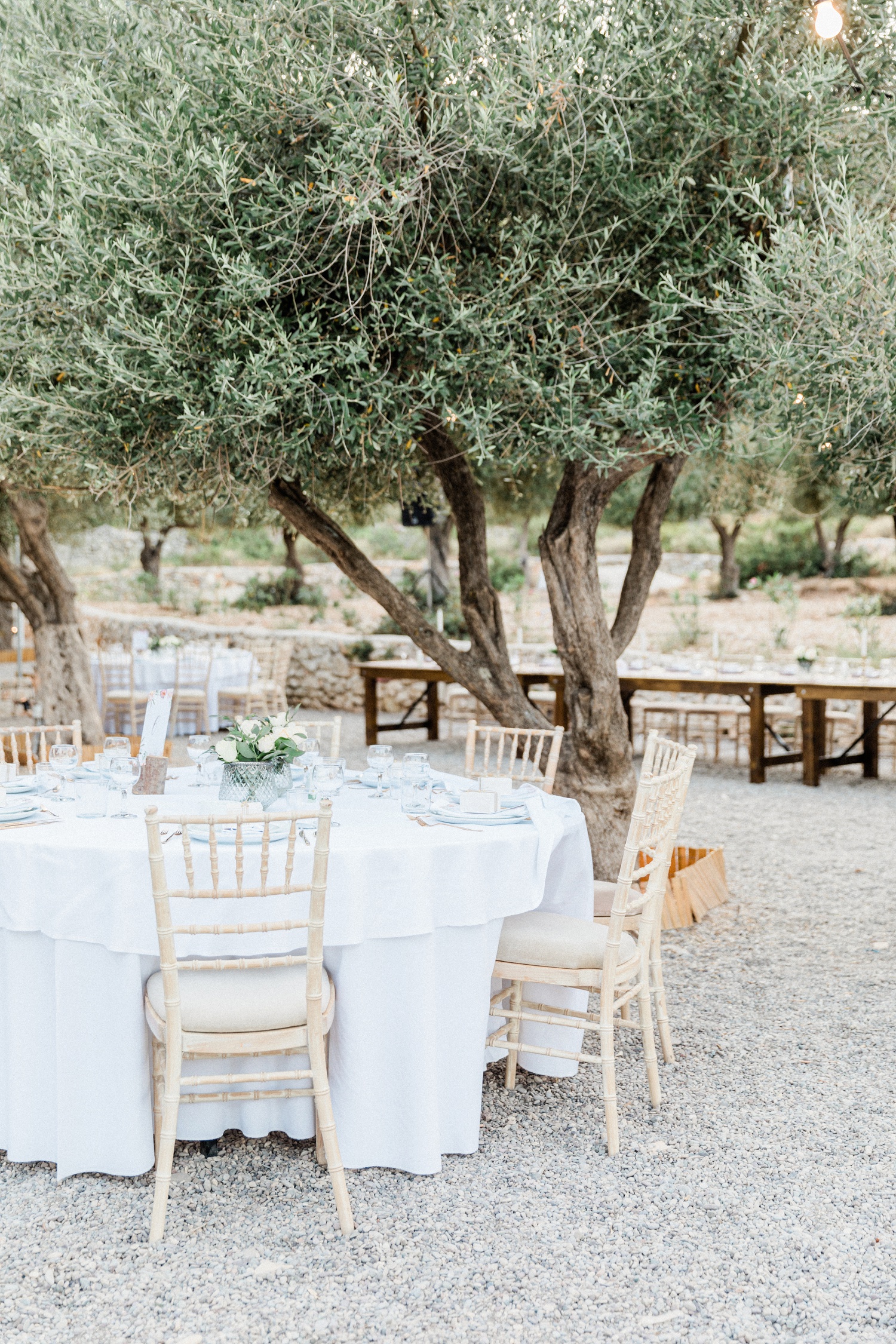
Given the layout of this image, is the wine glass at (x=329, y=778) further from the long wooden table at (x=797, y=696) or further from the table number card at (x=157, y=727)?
the long wooden table at (x=797, y=696)

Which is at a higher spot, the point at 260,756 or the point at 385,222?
the point at 385,222

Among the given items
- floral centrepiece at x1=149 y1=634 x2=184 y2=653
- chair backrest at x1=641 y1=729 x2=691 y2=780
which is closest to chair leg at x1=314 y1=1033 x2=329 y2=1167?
chair backrest at x1=641 y1=729 x2=691 y2=780

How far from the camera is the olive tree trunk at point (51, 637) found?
31.4 feet

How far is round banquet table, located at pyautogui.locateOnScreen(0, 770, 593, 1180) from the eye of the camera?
300cm

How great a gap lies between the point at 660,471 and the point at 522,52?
2.15 meters

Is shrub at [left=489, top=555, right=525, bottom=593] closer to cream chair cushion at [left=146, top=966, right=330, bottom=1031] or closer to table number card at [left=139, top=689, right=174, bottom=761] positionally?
table number card at [left=139, top=689, right=174, bottom=761]

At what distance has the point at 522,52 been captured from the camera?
394cm

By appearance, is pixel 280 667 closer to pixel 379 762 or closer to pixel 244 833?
pixel 379 762

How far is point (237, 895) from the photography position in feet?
9.16

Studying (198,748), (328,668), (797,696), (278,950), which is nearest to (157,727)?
(198,748)

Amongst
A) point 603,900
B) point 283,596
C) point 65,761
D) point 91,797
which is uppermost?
point 283,596

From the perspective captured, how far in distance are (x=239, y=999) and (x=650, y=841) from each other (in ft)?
4.49

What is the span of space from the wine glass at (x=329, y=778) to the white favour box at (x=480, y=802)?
20.7 inches

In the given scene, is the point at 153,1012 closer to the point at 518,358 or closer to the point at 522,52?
the point at 518,358
